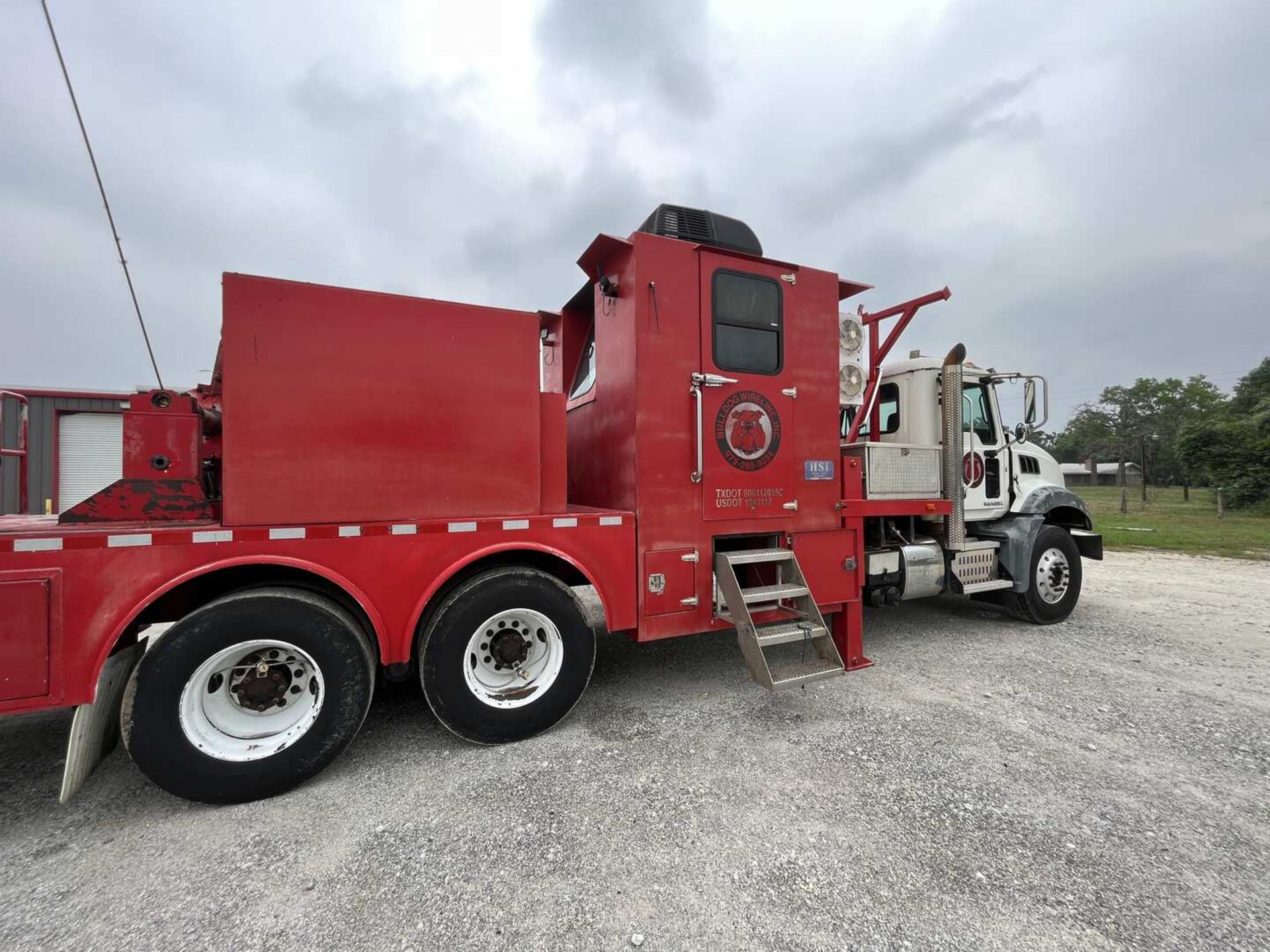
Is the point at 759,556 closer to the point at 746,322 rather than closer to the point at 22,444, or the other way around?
the point at 746,322

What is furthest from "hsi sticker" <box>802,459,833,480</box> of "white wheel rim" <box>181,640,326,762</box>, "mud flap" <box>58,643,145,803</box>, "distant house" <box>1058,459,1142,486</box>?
"distant house" <box>1058,459,1142,486</box>

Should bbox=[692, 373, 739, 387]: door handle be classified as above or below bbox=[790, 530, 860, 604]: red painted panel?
above

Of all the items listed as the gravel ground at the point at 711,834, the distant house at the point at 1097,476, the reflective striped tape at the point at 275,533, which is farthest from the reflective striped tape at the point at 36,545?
the distant house at the point at 1097,476

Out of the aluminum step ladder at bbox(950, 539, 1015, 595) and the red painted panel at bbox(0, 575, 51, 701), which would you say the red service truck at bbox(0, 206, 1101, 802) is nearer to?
the red painted panel at bbox(0, 575, 51, 701)

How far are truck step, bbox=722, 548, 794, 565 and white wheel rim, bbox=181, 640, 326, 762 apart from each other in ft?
8.37

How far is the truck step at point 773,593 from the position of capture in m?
3.52

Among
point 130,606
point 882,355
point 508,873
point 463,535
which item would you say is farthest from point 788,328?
point 130,606

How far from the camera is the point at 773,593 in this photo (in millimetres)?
3596

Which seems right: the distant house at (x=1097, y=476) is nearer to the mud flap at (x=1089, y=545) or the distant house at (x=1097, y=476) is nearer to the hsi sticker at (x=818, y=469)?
the mud flap at (x=1089, y=545)

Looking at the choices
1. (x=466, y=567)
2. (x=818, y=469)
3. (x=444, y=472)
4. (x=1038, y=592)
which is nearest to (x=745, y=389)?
(x=818, y=469)

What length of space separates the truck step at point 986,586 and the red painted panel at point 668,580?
339cm

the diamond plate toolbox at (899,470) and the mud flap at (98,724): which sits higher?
the diamond plate toolbox at (899,470)

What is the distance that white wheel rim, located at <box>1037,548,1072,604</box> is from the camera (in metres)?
5.61

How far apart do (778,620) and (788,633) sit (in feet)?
1.47
